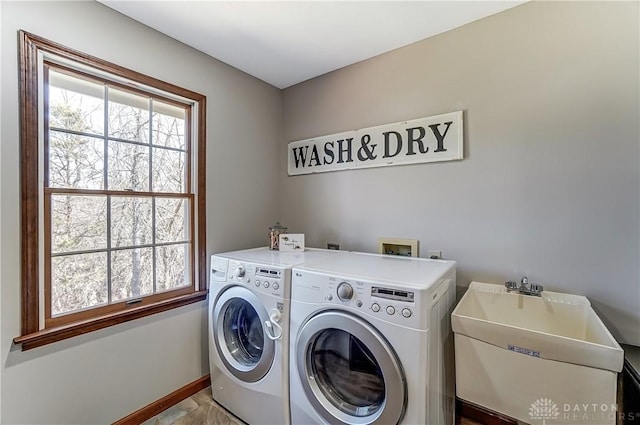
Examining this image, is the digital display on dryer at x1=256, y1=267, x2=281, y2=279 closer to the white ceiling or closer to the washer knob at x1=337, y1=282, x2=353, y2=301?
the washer knob at x1=337, y1=282, x2=353, y2=301

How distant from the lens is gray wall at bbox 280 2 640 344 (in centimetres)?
137

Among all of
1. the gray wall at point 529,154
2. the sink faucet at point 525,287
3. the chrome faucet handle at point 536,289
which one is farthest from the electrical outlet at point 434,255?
the chrome faucet handle at point 536,289

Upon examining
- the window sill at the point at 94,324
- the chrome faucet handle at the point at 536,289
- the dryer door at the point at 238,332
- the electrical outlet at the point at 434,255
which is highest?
the electrical outlet at the point at 434,255

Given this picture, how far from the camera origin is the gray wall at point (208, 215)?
1.27m

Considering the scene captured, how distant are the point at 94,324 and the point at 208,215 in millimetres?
895

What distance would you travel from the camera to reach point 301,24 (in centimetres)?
173

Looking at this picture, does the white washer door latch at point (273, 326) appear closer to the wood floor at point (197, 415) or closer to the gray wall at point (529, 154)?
the wood floor at point (197, 415)

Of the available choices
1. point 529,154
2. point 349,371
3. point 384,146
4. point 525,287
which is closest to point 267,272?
point 349,371

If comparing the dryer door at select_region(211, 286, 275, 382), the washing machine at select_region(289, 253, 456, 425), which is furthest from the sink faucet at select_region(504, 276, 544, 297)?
the dryer door at select_region(211, 286, 275, 382)

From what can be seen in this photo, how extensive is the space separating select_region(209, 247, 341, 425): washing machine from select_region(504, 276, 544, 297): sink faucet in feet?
3.37

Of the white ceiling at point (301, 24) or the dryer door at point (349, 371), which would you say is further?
the white ceiling at point (301, 24)

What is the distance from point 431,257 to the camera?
187cm

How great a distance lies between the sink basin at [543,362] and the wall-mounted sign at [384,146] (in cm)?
98

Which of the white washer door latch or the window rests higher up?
the window
